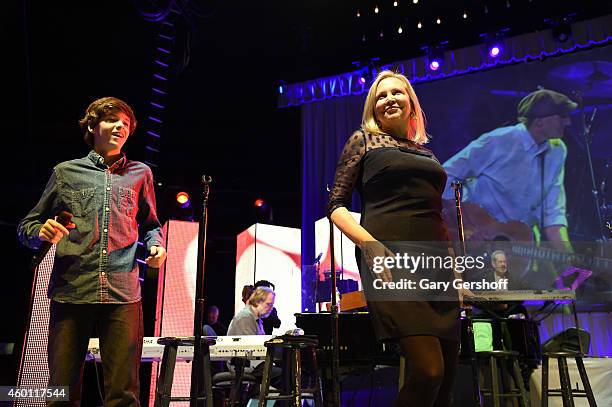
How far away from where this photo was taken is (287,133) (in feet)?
34.2

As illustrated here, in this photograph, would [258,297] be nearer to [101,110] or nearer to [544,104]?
[101,110]

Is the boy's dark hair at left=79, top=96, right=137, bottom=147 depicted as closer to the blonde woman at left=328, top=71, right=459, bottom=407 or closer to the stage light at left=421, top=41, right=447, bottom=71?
the blonde woman at left=328, top=71, right=459, bottom=407

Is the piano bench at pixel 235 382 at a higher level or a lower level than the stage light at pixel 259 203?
lower

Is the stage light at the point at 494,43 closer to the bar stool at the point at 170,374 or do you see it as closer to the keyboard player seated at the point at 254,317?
the keyboard player seated at the point at 254,317

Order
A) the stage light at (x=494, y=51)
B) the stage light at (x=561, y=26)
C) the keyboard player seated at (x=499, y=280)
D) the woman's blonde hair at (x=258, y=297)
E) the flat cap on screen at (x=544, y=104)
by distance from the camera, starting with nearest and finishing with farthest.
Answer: the keyboard player seated at (x=499, y=280) < the woman's blonde hair at (x=258, y=297) < the stage light at (x=561, y=26) < the flat cap on screen at (x=544, y=104) < the stage light at (x=494, y=51)

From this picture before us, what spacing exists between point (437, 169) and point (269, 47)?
7.80m

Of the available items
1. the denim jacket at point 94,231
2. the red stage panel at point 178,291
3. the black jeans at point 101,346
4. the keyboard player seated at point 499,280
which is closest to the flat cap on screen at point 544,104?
the keyboard player seated at point 499,280

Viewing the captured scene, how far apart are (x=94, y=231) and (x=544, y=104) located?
286 inches

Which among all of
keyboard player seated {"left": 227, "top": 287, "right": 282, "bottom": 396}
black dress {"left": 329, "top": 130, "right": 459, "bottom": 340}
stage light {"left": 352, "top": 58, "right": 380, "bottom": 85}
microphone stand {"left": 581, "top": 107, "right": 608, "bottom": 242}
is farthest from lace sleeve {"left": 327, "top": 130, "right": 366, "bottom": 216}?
stage light {"left": 352, "top": 58, "right": 380, "bottom": 85}

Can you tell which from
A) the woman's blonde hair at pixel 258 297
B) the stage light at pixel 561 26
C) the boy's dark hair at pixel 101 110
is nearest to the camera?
the boy's dark hair at pixel 101 110

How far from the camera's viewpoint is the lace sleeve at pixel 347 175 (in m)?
1.92

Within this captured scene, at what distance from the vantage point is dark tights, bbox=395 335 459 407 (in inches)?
63.6

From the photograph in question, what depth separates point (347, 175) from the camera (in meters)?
1.94

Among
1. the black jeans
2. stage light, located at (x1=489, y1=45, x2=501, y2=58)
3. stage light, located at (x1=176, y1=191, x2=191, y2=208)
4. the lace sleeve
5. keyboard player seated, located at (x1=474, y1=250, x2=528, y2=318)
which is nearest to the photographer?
the lace sleeve
